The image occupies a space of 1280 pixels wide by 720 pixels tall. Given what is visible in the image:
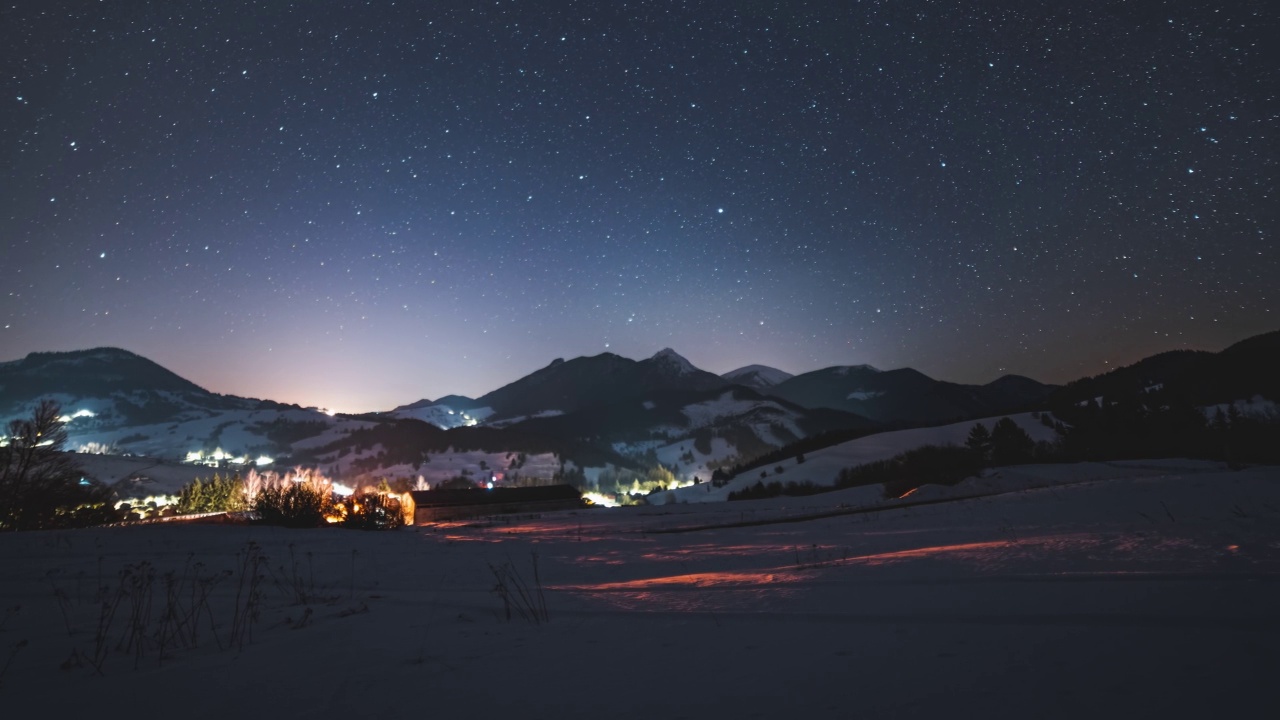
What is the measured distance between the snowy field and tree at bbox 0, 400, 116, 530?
1656 cm

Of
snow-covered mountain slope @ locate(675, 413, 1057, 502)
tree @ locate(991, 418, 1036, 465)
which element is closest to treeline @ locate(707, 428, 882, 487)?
snow-covered mountain slope @ locate(675, 413, 1057, 502)

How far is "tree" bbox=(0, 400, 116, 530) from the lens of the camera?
18.4m

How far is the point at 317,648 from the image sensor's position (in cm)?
371

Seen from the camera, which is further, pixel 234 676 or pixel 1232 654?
pixel 234 676

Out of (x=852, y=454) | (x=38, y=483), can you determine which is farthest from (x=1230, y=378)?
(x=38, y=483)

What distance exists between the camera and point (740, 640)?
10.3ft

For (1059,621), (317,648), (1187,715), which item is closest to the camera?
(1187,715)

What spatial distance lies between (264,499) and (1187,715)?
23775 millimetres

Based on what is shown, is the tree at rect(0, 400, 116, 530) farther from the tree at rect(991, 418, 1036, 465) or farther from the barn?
the tree at rect(991, 418, 1036, 465)

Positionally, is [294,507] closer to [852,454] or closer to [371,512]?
[371,512]

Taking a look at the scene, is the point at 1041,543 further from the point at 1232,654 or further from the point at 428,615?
the point at 428,615

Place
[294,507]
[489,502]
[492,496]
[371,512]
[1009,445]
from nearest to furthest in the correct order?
[294,507]
[371,512]
[1009,445]
[489,502]
[492,496]

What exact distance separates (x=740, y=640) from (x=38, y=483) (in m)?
27.3

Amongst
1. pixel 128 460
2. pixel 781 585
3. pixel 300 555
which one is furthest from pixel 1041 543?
pixel 128 460
